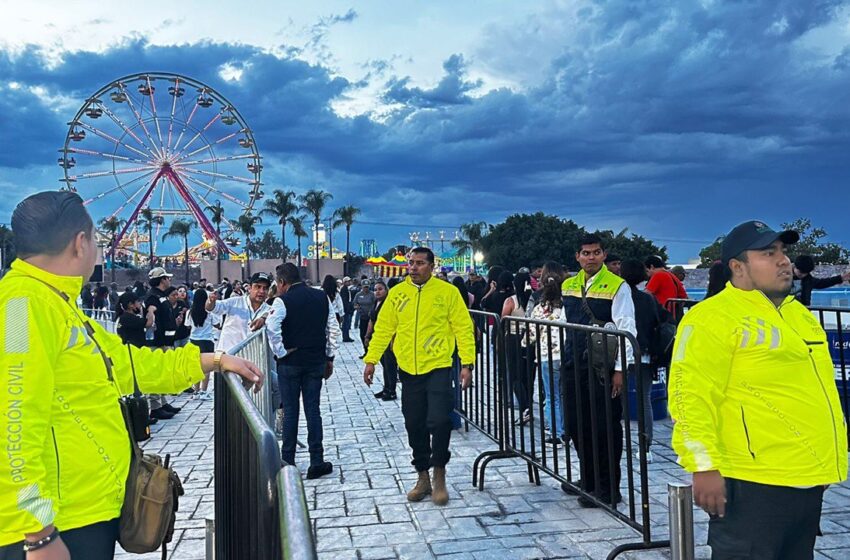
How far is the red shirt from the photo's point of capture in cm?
777

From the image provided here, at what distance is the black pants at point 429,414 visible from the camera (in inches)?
196

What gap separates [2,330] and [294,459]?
14.9ft

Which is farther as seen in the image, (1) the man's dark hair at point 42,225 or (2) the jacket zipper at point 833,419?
(2) the jacket zipper at point 833,419

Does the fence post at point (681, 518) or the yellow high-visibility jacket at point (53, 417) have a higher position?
the yellow high-visibility jacket at point (53, 417)

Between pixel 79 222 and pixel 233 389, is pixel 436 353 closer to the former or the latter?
pixel 233 389

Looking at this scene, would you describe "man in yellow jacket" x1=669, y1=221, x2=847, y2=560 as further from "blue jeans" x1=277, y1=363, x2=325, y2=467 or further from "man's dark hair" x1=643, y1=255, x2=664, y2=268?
"man's dark hair" x1=643, y1=255, x2=664, y2=268

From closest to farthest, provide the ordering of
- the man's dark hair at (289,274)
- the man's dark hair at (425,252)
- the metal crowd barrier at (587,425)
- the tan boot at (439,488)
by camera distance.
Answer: the metal crowd barrier at (587,425) < the tan boot at (439,488) < the man's dark hair at (425,252) < the man's dark hair at (289,274)

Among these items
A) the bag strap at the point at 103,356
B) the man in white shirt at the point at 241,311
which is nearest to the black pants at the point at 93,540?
the bag strap at the point at 103,356

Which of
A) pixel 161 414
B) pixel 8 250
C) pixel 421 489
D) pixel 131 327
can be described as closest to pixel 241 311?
pixel 131 327

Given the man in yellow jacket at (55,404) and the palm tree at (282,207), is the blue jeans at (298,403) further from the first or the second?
the palm tree at (282,207)

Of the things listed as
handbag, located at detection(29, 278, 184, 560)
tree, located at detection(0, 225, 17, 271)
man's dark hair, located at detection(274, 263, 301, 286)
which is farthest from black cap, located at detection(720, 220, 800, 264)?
man's dark hair, located at detection(274, 263, 301, 286)

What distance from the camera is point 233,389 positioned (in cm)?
252

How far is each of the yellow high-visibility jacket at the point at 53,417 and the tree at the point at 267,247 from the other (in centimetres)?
12210

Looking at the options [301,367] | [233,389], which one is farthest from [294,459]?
[233,389]
